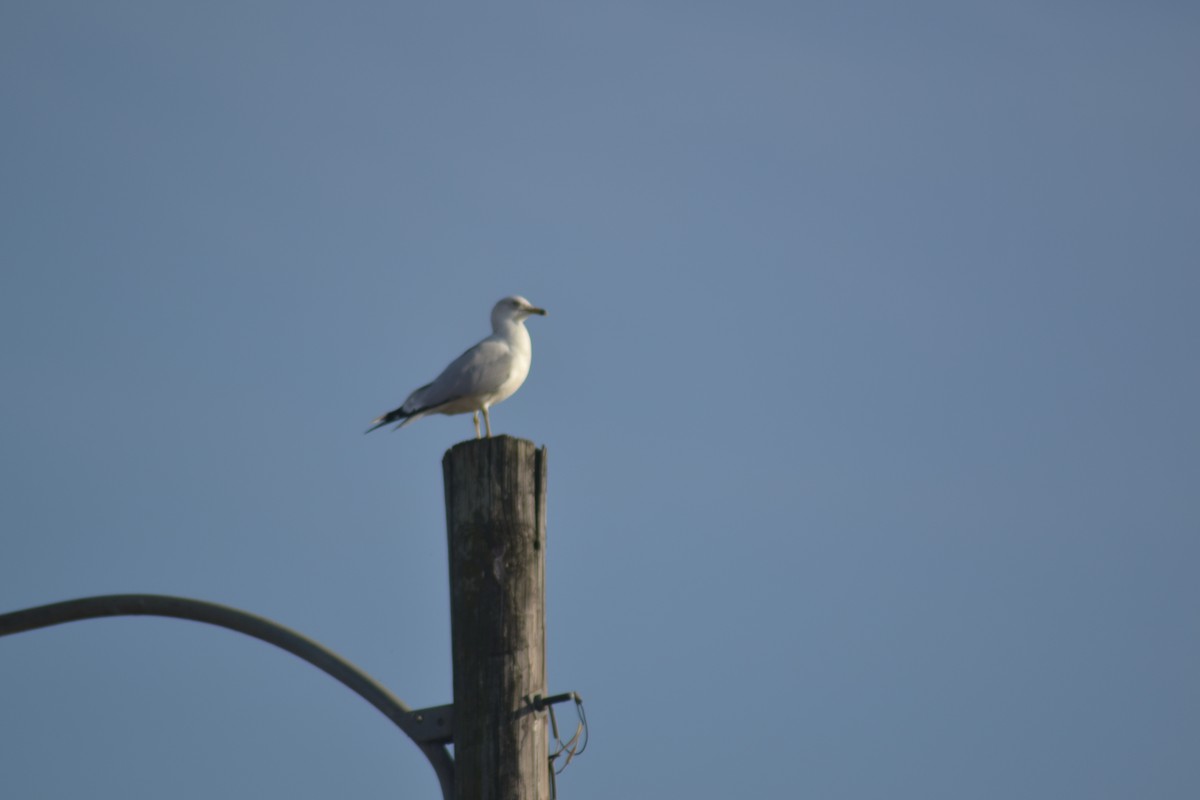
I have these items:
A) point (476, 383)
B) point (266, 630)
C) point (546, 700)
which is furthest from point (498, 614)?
point (476, 383)

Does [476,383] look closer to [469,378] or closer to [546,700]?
[469,378]

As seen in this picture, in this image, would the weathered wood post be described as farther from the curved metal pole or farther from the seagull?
the seagull

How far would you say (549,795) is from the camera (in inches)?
196

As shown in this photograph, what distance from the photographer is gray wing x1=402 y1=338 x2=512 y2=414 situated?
439 inches

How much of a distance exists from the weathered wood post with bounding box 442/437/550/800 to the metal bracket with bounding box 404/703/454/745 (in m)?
0.04

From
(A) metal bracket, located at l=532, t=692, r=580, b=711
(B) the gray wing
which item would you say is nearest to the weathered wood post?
(A) metal bracket, located at l=532, t=692, r=580, b=711

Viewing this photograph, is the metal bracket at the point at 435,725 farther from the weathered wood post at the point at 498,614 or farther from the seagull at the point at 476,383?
the seagull at the point at 476,383

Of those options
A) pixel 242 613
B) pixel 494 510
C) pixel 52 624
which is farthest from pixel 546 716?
pixel 52 624

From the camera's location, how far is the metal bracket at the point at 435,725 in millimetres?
4973

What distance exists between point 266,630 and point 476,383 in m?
6.03

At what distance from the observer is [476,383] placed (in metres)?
11.2

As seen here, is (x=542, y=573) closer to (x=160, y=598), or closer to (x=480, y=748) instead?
(x=480, y=748)

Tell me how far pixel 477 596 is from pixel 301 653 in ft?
2.23

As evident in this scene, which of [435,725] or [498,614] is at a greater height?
[498,614]
